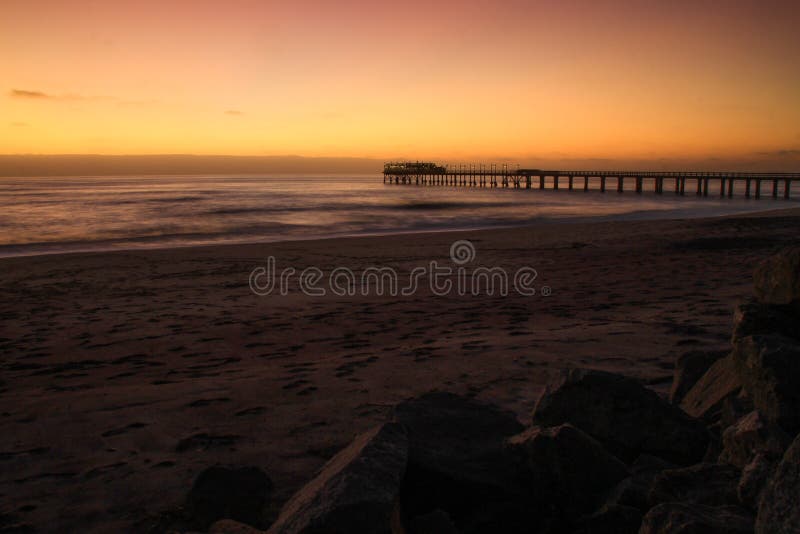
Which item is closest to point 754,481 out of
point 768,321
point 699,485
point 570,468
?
point 699,485

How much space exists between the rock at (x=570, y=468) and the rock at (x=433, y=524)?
0.57 m

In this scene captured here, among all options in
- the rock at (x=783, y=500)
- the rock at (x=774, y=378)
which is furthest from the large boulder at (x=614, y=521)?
the rock at (x=774, y=378)

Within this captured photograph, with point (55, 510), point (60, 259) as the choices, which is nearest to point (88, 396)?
point (55, 510)

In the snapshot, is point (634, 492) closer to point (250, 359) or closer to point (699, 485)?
point (699, 485)

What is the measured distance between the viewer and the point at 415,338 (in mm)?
7180

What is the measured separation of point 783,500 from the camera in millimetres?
1713

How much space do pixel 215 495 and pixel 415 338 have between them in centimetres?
429

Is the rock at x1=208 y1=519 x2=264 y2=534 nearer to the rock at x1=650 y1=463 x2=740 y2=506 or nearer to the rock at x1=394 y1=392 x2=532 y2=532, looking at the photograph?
the rock at x1=394 y1=392 x2=532 y2=532

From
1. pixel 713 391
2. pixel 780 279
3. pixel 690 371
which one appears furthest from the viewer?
pixel 690 371

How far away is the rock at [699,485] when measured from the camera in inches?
89.7

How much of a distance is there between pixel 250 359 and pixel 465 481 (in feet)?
14.2

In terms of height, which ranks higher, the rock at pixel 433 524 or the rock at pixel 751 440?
the rock at pixel 751 440

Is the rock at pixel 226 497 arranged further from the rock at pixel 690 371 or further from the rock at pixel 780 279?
the rock at pixel 780 279

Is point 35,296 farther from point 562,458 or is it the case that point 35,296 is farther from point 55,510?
point 562,458
